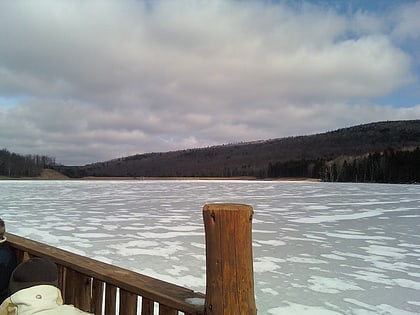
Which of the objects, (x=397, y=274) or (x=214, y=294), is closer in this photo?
(x=214, y=294)

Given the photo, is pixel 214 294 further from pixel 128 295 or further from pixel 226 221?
pixel 128 295

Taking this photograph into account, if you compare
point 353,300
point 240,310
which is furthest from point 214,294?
point 353,300

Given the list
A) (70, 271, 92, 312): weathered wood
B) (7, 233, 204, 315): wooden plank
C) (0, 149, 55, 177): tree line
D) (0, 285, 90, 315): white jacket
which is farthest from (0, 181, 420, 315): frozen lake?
(0, 149, 55, 177): tree line

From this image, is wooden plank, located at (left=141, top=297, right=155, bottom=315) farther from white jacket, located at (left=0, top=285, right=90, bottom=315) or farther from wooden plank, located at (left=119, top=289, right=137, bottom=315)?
white jacket, located at (left=0, top=285, right=90, bottom=315)

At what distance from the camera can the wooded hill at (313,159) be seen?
7743cm

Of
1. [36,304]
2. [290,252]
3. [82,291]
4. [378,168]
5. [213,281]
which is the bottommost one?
[290,252]

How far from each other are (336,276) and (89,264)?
451 centimetres

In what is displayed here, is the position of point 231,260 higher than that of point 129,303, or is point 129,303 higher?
point 231,260

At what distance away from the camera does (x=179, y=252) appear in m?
7.30

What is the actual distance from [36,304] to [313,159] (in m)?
120

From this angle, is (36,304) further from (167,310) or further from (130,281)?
(167,310)

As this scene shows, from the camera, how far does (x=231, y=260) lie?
58.3 inches

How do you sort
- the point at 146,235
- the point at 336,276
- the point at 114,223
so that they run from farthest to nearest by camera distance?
1. the point at 114,223
2. the point at 146,235
3. the point at 336,276

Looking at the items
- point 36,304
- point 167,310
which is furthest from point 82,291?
point 167,310
